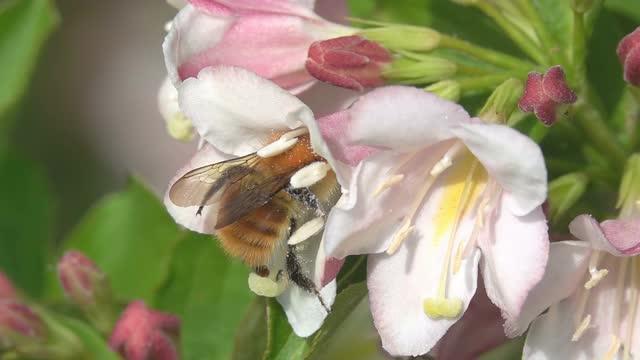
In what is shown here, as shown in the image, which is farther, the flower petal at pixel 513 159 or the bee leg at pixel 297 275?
the bee leg at pixel 297 275

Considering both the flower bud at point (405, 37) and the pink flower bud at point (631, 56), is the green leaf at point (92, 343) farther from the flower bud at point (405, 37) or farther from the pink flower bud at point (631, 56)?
the pink flower bud at point (631, 56)

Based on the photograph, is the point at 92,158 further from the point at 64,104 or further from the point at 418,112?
the point at 418,112

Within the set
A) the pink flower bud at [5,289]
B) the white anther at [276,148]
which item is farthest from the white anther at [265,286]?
the pink flower bud at [5,289]

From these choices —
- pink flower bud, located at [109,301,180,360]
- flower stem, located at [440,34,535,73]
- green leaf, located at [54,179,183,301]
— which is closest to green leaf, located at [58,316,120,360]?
pink flower bud, located at [109,301,180,360]

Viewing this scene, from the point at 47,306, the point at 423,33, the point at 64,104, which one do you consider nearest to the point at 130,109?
the point at 64,104

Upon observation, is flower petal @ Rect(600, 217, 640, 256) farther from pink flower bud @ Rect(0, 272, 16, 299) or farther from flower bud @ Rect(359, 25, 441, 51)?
pink flower bud @ Rect(0, 272, 16, 299)

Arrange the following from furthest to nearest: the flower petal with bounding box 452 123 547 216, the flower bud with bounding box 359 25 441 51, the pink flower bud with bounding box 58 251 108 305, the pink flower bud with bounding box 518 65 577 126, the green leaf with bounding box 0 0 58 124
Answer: the green leaf with bounding box 0 0 58 124
the pink flower bud with bounding box 58 251 108 305
the flower bud with bounding box 359 25 441 51
the pink flower bud with bounding box 518 65 577 126
the flower petal with bounding box 452 123 547 216

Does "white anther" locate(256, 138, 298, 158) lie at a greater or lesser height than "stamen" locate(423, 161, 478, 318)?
greater
